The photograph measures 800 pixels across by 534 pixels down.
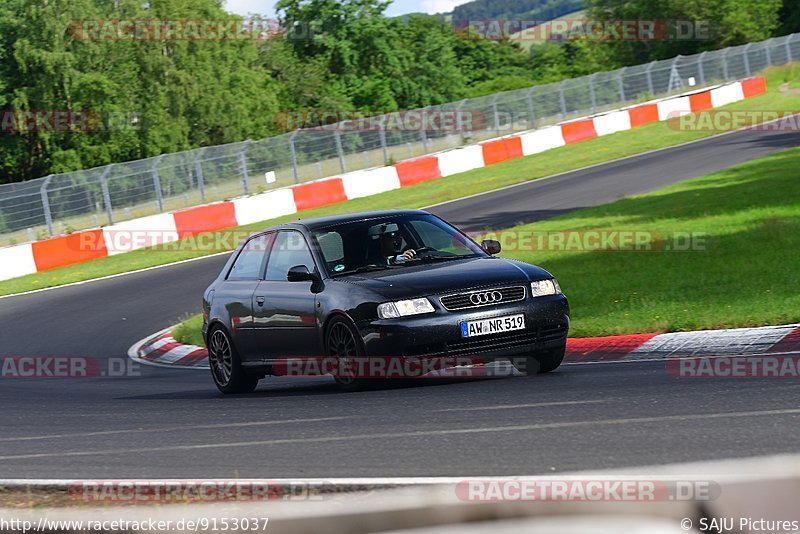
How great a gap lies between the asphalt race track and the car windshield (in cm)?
108

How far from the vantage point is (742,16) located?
66438mm

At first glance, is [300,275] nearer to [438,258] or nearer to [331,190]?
[438,258]

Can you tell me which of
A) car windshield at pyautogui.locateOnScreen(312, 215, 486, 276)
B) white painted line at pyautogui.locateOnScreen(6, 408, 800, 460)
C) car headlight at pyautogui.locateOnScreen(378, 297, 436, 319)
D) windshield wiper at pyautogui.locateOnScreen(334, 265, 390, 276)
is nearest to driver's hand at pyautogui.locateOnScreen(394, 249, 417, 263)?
car windshield at pyautogui.locateOnScreen(312, 215, 486, 276)

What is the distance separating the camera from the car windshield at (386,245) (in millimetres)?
10188

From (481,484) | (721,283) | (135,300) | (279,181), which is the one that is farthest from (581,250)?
(279,181)

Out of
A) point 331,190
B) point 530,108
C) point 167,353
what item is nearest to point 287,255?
point 167,353

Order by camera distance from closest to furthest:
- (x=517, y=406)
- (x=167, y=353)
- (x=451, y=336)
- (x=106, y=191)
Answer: (x=517, y=406) → (x=451, y=336) → (x=167, y=353) → (x=106, y=191)

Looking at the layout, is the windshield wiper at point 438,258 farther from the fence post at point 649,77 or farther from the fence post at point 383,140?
the fence post at point 649,77

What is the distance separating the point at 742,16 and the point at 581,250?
52772mm

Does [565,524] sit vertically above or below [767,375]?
above

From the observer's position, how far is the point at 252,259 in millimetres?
11273

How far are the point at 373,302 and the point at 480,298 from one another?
805 millimetres

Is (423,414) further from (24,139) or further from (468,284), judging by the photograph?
(24,139)

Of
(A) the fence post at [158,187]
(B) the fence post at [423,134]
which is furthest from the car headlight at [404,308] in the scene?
(B) the fence post at [423,134]
